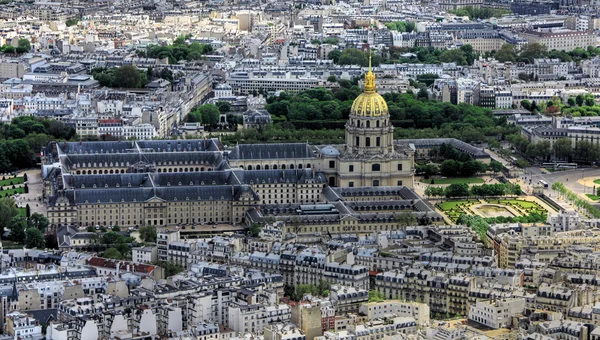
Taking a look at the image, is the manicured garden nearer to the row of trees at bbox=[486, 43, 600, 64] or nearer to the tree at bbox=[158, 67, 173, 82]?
the tree at bbox=[158, 67, 173, 82]

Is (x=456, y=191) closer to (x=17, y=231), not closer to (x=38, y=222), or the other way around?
(x=38, y=222)

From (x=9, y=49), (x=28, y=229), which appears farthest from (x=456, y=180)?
(x=9, y=49)

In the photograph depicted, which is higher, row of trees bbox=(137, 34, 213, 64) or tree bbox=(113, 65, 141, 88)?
row of trees bbox=(137, 34, 213, 64)

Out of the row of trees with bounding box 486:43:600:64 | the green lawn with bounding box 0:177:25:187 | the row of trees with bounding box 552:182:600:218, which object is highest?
the row of trees with bounding box 486:43:600:64

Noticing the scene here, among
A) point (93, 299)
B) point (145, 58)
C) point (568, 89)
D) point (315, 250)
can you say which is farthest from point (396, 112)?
point (93, 299)

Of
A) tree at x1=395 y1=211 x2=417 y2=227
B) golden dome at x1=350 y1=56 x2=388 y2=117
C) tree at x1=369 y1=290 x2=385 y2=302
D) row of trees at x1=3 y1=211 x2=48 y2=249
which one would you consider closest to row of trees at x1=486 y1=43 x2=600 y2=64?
golden dome at x1=350 y1=56 x2=388 y2=117

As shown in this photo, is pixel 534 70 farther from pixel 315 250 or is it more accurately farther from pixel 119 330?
pixel 119 330

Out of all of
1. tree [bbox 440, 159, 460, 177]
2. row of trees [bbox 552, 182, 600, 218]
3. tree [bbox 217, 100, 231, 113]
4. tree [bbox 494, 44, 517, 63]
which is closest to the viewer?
row of trees [bbox 552, 182, 600, 218]
